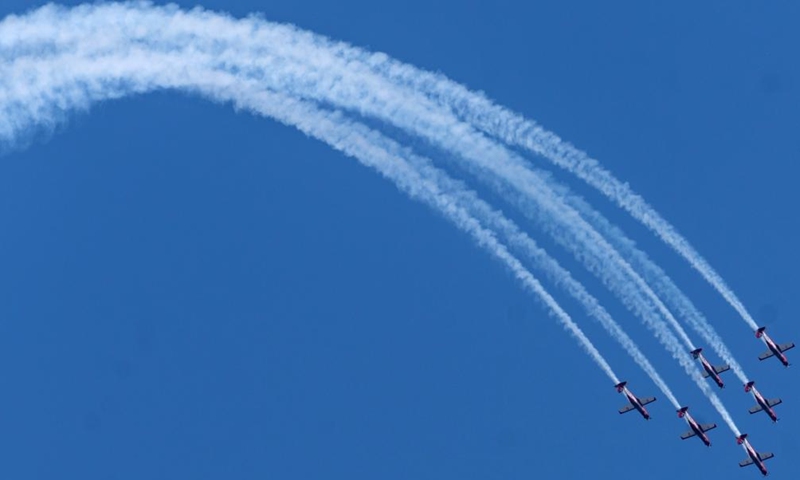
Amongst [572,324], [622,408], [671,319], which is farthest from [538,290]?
[622,408]

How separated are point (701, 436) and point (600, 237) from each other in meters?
11.3

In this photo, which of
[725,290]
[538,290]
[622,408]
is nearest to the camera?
[538,290]

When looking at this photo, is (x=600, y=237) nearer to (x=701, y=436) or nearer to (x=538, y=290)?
(x=538, y=290)

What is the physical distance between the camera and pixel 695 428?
5512 centimetres

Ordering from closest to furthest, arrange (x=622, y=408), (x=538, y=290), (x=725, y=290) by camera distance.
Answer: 1. (x=538, y=290)
2. (x=725, y=290)
3. (x=622, y=408)

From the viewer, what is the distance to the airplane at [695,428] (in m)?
54.8

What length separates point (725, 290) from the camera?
50.6m

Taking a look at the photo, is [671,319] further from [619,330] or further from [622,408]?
[622,408]

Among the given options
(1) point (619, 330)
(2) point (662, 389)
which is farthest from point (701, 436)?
(1) point (619, 330)

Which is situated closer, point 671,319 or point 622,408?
point 671,319

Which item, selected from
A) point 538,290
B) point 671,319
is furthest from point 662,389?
point 538,290

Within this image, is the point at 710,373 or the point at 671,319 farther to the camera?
the point at 710,373

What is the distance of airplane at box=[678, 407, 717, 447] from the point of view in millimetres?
54781

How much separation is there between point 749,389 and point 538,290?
11.6 m
